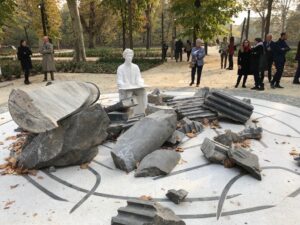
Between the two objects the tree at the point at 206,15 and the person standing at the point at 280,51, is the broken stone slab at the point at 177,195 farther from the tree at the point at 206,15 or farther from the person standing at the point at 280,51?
the tree at the point at 206,15

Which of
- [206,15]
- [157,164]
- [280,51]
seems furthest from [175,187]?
[206,15]

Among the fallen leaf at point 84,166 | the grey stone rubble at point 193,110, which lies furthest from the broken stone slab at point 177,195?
the grey stone rubble at point 193,110

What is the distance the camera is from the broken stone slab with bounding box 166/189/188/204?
4039 millimetres

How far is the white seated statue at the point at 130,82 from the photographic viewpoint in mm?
7113

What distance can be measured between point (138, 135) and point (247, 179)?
5.71ft

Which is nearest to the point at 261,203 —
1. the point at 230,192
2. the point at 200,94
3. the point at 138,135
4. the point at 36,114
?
the point at 230,192

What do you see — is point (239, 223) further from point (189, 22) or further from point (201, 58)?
point (189, 22)

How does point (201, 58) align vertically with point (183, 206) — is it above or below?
above

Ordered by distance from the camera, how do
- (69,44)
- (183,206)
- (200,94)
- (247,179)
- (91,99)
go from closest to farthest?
(183,206) → (247,179) → (91,99) → (200,94) → (69,44)

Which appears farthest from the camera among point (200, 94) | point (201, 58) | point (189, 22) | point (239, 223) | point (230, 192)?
point (189, 22)

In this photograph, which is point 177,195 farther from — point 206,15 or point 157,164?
point 206,15

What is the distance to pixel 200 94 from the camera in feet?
27.3

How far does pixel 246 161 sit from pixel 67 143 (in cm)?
259

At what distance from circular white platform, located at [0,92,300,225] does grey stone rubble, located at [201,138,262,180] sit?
11cm
